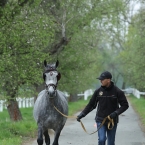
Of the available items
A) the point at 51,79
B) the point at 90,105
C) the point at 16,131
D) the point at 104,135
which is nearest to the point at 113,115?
the point at 104,135

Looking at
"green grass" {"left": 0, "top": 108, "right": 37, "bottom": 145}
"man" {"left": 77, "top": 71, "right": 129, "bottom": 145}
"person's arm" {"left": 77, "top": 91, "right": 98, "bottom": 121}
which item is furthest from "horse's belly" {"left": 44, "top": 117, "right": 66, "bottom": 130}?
"green grass" {"left": 0, "top": 108, "right": 37, "bottom": 145}

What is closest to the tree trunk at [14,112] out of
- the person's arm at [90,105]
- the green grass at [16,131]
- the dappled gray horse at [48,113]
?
the green grass at [16,131]

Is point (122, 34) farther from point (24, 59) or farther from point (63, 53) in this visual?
point (24, 59)

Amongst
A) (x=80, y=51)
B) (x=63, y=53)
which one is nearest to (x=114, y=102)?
(x=63, y=53)

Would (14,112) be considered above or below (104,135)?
below

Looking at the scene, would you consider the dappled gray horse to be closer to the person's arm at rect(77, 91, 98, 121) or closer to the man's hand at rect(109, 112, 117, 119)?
the person's arm at rect(77, 91, 98, 121)

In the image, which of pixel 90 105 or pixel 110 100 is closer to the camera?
pixel 110 100

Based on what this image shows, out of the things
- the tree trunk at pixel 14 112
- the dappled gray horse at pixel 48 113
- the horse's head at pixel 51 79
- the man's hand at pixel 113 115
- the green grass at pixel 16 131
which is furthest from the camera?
the tree trunk at pixel 14 112

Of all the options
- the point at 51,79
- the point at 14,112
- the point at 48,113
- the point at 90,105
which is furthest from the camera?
the point at 14,112

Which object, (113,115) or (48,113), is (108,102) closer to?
(113,115)

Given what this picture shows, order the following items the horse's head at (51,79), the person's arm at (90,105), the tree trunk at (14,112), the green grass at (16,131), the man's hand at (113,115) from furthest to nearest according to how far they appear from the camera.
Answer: the tree trunk at (14,112) < the green grass at (16,131) < the horse's head at (51,79) < the person's arm at (90,105) < the man's hand at (113,115)

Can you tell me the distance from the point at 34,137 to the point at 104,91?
21.6 ft

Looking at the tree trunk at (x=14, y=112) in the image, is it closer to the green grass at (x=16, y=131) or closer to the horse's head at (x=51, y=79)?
the green grass at (x=16, y=131)

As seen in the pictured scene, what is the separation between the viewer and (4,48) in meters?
16.4
